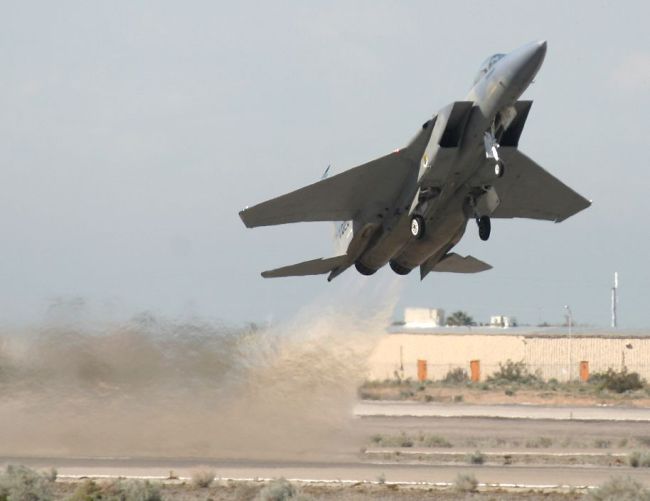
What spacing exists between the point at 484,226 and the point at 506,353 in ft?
133

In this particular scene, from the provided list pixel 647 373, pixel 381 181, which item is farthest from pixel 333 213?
pixel 647 373

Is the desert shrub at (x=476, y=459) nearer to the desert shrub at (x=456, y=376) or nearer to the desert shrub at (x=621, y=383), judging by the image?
the desert shrub at (x=621, y=383)

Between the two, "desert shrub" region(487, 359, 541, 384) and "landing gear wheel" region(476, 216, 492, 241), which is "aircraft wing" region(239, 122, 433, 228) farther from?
"desert shrub" region(487, 359, 541, 384)

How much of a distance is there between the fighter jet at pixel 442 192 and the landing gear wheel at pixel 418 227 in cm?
2

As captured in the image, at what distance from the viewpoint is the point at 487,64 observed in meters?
20.5

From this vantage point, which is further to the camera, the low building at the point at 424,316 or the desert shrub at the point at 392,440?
the low building at the point at 424,316

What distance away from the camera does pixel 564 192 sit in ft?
82.5

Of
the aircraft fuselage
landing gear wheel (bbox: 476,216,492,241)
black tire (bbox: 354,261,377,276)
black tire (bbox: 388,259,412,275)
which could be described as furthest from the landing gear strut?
black tire (bbox: 354,261,377,276)

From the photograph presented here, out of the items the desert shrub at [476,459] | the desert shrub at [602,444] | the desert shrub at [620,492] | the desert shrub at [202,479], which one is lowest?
the desert shrub at [602,444]

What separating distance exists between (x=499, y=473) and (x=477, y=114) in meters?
7.35

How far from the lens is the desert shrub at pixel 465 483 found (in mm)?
18797

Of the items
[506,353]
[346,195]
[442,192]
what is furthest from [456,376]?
[442,192]

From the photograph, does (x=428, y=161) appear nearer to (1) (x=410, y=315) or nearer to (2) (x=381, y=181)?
(2) (x=381, y=181)

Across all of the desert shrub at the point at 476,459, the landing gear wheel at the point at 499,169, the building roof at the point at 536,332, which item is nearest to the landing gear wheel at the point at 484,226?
the landing gear wheel at the point at 499,169
